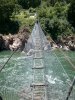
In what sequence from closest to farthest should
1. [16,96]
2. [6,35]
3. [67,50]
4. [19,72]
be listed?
[16,96] → [19,72] → [67,50] → [6,35]

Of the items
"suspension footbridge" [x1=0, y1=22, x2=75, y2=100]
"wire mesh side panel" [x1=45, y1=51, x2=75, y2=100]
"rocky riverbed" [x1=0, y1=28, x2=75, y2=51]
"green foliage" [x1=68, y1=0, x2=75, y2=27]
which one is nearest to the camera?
"suspension footbridge" [x1=0, y1=22, x2=75, y2=100]

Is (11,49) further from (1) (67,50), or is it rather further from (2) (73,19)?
(2) (73,19)

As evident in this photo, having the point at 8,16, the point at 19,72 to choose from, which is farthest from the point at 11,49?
the point at 19,72

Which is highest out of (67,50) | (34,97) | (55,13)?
(34,97)

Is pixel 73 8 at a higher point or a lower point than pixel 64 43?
higher

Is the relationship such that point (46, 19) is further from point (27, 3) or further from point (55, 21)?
point (27, 3)

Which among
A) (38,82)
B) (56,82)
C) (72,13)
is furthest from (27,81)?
(72,13)

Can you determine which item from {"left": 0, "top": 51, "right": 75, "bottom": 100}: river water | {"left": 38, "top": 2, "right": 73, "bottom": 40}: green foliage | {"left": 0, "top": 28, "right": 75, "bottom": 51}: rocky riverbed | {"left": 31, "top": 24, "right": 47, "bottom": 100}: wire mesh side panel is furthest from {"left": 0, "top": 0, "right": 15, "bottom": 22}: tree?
{"left": 0, "top": 51, "right": 75, "bottom": 100}: river water

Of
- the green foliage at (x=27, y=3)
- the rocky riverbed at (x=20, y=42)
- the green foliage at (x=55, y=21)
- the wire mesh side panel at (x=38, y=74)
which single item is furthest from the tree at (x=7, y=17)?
the green foliage at (x=27, y=3)

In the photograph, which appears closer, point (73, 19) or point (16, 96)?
point (16, 96)

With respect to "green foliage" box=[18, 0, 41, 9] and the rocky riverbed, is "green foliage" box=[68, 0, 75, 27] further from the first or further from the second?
"green foliage" box=[18, 0, 41, 9]
